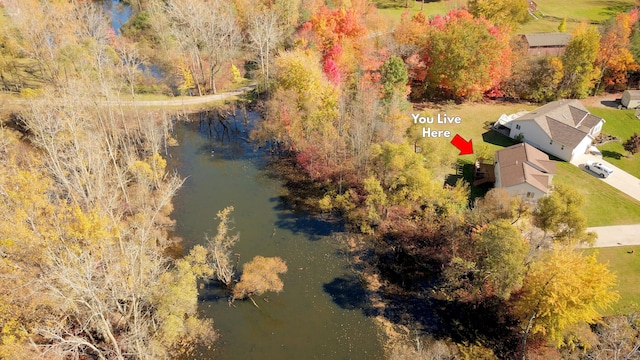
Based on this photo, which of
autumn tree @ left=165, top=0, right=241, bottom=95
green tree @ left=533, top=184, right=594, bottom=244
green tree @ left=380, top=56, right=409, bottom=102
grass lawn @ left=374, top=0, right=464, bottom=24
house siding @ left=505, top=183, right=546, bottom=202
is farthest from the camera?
grass lawn @ left=374, top=0, right=464, bottom=24

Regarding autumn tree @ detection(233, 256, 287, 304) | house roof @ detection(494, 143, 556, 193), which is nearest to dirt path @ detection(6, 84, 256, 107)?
autumn tree @ detection(233, 256, 287, 304)

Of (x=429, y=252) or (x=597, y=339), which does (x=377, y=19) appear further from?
(x=597, y=339)

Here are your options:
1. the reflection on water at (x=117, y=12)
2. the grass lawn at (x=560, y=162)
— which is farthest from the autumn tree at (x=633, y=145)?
the reflection on water at (x=117, y=12)

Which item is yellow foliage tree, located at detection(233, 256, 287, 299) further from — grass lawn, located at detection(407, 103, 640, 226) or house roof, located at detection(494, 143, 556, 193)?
house roof, located at detection(494, 143, 556, 193)

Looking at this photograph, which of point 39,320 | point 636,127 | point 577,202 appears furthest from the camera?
point 636,127

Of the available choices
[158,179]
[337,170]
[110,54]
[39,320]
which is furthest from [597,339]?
[110,54]
